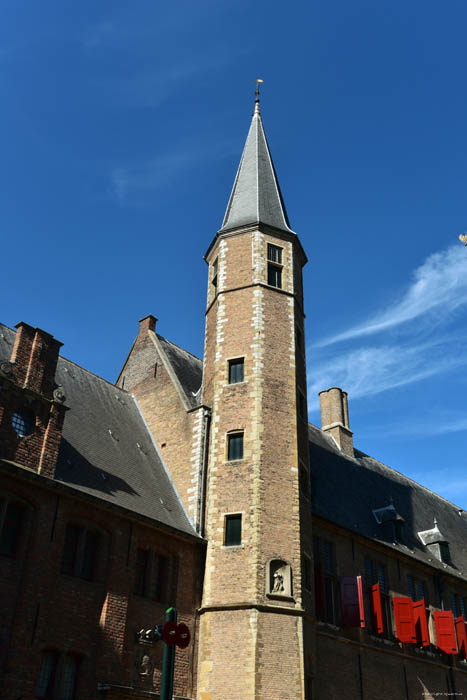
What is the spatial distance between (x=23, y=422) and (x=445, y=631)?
1882cm

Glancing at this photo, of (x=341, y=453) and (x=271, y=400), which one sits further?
(x=341, y=453)

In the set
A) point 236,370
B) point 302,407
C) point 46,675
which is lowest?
point 46,675

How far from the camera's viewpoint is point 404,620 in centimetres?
2462

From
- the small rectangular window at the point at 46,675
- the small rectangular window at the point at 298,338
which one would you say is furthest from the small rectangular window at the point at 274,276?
the small rectangular window at the point at 46,675

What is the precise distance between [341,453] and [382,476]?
289 centimetres

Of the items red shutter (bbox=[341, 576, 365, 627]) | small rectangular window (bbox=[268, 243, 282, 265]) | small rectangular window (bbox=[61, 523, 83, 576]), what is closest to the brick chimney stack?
small rectangular window (bbox=[61, 523, 83, 576])

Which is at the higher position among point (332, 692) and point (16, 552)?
point (16, 552)

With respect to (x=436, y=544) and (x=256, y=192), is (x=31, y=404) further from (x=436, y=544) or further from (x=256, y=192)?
(x=436, y=544)

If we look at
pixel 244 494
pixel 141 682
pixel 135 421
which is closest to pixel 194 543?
pixel 244 494

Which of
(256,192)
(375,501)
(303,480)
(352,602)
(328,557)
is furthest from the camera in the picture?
(375,501)

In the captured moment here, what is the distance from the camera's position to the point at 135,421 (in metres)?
24.6

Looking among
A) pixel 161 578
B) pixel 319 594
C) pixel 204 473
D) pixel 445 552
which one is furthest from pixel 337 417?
pixel 161 578

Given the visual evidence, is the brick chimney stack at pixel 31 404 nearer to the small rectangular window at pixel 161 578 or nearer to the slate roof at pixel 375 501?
the small rectangular window at pixel 161 578

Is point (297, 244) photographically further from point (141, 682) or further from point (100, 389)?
point (141, 682)
